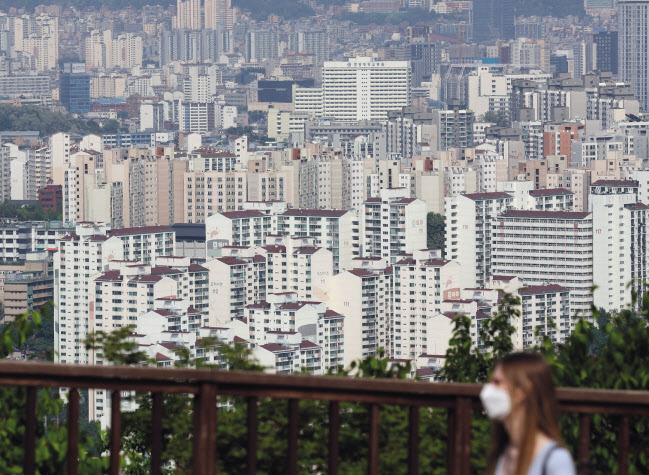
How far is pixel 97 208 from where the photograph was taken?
2945cm

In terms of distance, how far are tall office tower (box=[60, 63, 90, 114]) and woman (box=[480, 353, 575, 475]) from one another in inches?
2454

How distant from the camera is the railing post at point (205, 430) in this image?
1717 millimetres

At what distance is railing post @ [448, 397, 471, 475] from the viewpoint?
5.56 ft

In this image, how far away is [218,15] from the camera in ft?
266

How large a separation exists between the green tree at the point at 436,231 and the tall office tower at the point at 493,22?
5541 cm

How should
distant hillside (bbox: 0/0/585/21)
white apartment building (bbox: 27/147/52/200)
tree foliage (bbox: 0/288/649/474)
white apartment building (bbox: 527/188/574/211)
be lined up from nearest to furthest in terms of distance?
tree foliage (bbox: 0/288/649/474) → white apartment building (bbox: 527/188/574/211) → white apartment building (bbox: 27/147/52/200) → distant hillside (bbox: 0/0/585/21)

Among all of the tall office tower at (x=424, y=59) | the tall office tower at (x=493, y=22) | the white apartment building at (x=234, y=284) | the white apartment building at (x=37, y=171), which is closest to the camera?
the white apartment building at (x=234, y=284)

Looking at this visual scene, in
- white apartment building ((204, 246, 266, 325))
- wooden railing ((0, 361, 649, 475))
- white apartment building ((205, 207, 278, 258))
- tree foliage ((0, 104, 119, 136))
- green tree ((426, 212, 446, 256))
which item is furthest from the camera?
tree foliage ((0, 104, 119, 136))

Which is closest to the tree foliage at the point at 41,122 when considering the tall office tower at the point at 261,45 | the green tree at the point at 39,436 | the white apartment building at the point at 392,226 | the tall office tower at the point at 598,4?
the tall office tower at the point at 261,45

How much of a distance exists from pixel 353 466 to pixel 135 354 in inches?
19.0

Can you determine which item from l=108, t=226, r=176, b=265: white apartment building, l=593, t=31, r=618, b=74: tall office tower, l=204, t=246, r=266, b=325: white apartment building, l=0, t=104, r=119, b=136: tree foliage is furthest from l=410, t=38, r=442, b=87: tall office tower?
l=204, t=246, r=266, b=325: white apartment building

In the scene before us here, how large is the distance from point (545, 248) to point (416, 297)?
4.58m

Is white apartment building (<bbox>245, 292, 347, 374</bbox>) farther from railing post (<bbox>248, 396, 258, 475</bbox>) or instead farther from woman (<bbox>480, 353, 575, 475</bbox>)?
woman (<bbox>480, 353, 575, 475</bbox>)

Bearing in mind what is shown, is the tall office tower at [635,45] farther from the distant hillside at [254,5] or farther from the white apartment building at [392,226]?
the white apartment building at [392,226]
